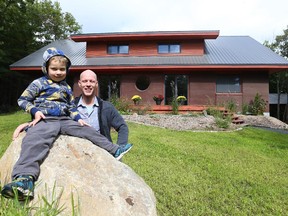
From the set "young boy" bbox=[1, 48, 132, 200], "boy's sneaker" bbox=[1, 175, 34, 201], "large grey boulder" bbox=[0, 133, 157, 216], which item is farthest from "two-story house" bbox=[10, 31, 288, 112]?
"boy's sneaker" bbox=[1, 175, 34, 201]

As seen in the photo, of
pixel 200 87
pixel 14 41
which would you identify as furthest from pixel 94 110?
pixel 14 41

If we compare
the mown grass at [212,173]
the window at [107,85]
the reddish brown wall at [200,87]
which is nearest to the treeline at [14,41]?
the window at [107,85]

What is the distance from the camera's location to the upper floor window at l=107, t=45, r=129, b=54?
18.8 m

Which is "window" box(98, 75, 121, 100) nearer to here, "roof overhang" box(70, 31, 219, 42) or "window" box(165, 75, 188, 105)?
"roof overhang" box(70, 31, 219, 42)

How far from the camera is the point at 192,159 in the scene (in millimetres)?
5891

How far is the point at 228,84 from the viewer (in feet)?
56.5

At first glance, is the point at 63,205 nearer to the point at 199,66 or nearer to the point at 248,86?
the point at 199,66

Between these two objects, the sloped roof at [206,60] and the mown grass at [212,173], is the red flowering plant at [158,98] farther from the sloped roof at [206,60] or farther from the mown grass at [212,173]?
the mown grass at [212,173]

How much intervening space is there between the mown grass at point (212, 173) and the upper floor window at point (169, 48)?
11.2m

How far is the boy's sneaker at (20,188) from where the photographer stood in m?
1.80

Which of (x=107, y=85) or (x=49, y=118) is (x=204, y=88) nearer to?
(x=107, y=85)

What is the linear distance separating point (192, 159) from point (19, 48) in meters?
24.9

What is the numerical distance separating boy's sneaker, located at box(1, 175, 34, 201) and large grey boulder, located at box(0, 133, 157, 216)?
8 cm

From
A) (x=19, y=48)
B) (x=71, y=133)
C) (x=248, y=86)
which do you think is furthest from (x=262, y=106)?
(x=19, y=48)
